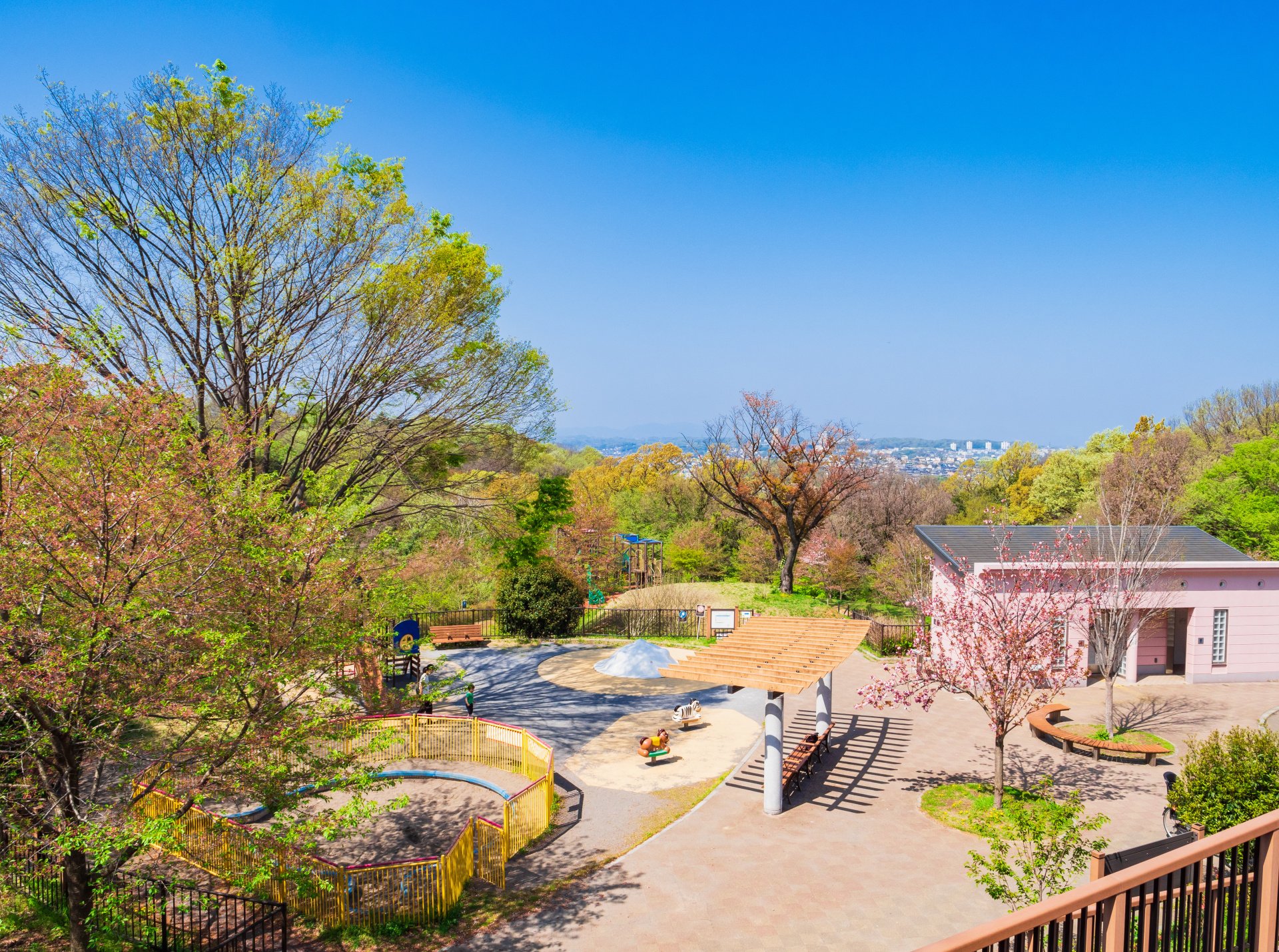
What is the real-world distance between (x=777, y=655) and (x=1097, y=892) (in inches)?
443

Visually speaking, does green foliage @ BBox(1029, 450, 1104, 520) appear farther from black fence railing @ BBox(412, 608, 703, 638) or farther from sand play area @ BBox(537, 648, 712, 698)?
sand play area @ BBox(537, 648, 712, 698)

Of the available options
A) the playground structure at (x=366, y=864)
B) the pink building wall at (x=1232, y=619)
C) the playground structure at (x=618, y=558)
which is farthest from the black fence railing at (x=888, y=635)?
the playground structure at (x=366, y=864)

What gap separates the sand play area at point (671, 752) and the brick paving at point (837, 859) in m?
1.08

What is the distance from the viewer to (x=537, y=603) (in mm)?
30500

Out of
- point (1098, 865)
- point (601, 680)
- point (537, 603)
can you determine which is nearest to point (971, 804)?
point (1098, 865)

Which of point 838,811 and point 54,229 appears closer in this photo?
point 838,811

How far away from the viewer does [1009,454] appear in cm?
7244

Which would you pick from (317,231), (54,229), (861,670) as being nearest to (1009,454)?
(861,670)

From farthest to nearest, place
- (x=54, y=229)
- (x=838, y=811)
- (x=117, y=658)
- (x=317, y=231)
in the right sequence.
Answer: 1. (x=317, y=231)
2. (x=54, y=229)
3. (x=838, y=811)
4. (x=117, y=658)

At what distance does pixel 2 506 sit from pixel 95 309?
38.4ft

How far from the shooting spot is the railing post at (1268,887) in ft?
12.7

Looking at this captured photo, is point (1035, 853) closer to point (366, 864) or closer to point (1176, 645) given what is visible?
point (366, 864)

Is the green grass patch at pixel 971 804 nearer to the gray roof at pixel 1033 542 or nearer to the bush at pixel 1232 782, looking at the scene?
the bush at pixel 1232 782

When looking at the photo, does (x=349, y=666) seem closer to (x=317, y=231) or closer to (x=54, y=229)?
(x=317, y=231)
